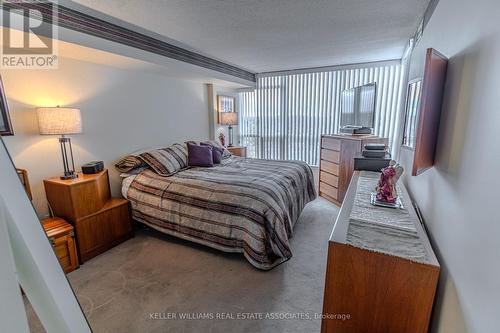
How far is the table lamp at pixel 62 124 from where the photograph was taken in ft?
7.11

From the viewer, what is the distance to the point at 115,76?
303cm

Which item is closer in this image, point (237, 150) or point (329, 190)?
point (329, 190)

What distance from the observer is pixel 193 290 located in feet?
6.56

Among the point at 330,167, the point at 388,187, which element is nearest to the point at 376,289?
the point at 388,187

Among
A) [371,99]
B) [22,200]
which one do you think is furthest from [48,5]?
[371,99]

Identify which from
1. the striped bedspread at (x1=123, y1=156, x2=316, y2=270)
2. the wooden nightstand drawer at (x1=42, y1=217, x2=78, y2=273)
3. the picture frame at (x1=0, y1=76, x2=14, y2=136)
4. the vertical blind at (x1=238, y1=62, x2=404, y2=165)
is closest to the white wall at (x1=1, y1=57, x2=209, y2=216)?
the picture frame at (x1=0, y1=76, x2=14, y2=136)

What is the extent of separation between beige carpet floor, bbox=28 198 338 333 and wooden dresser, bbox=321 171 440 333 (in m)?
0.67

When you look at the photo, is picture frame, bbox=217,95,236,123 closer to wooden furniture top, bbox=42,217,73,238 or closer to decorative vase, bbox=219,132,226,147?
decorative vase, bbox=219,132,226,147

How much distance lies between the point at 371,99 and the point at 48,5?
3806mm

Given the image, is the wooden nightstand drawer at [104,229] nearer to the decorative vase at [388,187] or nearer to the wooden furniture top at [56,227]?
the wooden furniture top at [56,227]

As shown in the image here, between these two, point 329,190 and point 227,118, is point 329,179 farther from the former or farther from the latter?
point 227,118

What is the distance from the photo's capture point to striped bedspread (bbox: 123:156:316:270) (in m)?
2.26

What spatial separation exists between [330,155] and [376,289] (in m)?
3.12

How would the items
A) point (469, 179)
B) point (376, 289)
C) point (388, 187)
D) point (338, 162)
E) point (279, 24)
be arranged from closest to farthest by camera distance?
point (469, 179) < point (376, 289) < point (388, 187) < point (279, 24) < point (338, 162)
